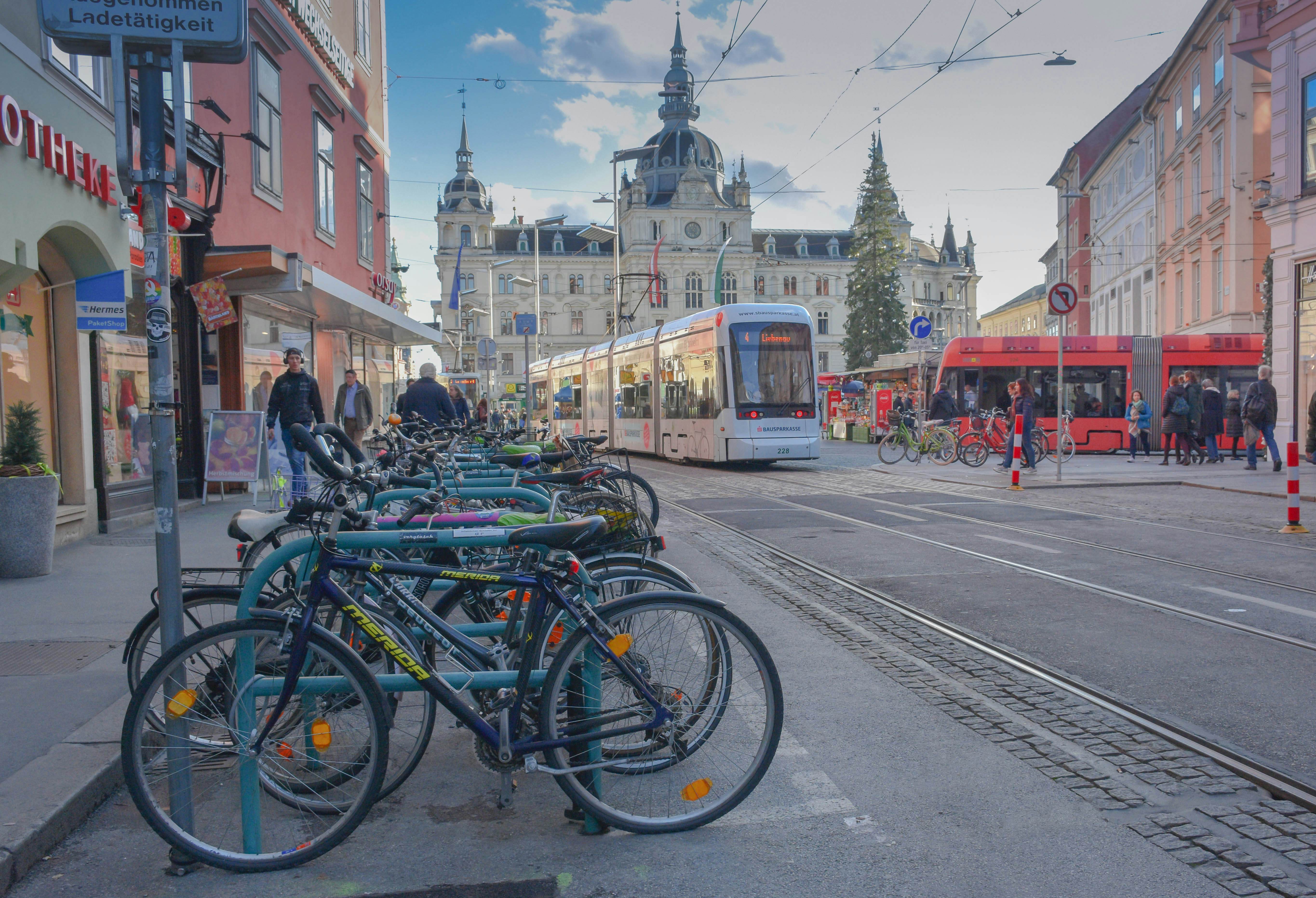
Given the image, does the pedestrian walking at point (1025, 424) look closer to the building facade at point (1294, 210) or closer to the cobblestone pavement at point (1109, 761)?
the building facade at point (1294, 210)

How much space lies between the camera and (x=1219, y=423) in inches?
894

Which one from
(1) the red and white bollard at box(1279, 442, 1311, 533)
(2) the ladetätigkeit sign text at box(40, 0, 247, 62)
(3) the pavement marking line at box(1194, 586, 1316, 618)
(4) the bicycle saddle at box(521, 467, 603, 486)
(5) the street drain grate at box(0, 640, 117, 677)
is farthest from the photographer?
(1) the red and white bollard at box(1279, 442, 1311, 533)

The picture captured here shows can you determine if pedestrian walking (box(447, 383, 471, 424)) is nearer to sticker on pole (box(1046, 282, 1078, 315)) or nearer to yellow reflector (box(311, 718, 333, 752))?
sticker on pole (box(1046, 282, 1078, 315))

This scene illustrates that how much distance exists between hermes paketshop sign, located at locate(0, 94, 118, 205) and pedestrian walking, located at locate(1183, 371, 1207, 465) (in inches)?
752

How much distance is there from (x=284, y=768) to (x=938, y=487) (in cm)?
1489

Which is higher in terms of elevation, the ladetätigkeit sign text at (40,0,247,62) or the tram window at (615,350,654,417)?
the ladetätigkeit sign text at (40,0,247,62)

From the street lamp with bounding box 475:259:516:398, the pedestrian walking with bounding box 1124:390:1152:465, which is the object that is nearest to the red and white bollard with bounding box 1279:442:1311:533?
the pedestrian walking with bounding box 1124:390:1152:465

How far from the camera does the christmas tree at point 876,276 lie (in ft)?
247

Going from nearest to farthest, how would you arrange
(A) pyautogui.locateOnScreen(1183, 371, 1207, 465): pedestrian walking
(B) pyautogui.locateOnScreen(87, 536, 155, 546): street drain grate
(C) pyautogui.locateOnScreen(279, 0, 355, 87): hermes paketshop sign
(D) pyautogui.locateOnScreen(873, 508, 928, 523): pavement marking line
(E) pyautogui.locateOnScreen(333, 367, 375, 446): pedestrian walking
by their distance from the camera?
1. (B) pyautogui.locateOnScreen(87, 536, 155, 546): street drain grate
2. (D) pyautogui.locateOnScreen(873, 508, 928, 523): pavement marking line
3. (E) pyautogui.locateOnScreen(333, 367, 375, 446): pedestrian walking
4. (C) pyautogui.locateOnScreen(279, 0, 355, 87): hermes paketshop sign
5. (A) pyautogui.locateOnScreen(1183, 371, 1207, 465): pedestrian walking

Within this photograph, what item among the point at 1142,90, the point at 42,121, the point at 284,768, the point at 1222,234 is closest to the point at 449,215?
the point at 1142,90

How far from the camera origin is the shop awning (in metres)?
13.6

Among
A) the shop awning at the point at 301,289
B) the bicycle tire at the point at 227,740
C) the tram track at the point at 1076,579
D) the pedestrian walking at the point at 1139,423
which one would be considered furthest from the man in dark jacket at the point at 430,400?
the pedestrian walking at the point at 1139,423

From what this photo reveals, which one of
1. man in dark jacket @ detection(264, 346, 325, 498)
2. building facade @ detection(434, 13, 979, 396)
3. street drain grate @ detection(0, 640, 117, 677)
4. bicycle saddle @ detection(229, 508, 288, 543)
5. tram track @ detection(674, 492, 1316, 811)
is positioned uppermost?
building facade @ detection(434, 13, 979, 396)

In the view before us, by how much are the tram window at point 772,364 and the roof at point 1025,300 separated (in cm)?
9199
